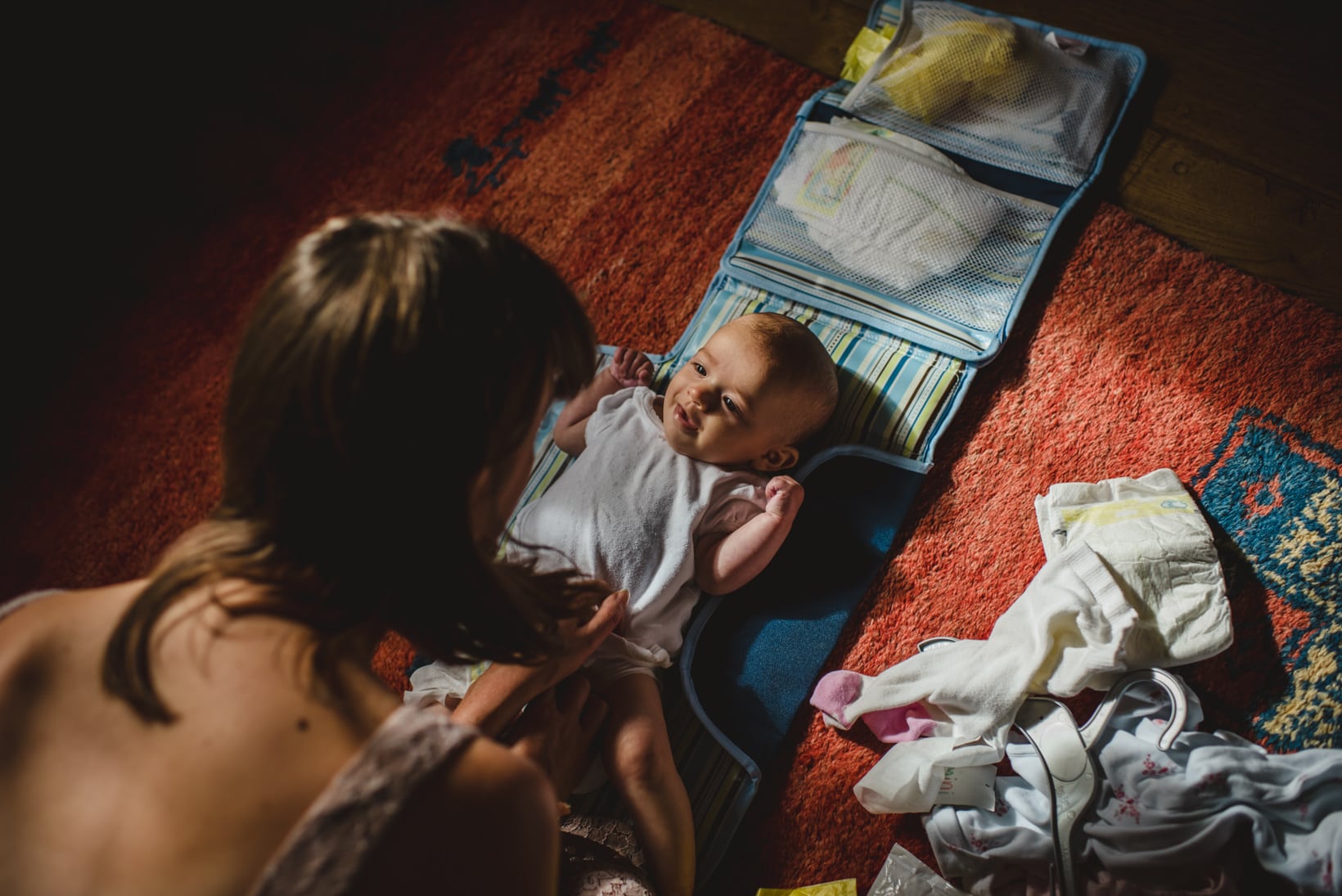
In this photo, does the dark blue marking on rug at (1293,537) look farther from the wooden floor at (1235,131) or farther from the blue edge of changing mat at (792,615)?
the blue edge of changing mat at (792,615)

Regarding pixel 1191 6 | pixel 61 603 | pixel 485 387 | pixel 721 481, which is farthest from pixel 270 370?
pixel 1191 6

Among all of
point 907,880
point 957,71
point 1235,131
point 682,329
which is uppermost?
point 957,71

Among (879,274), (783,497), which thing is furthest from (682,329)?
(783,497)

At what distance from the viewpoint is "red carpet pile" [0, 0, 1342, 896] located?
1231 mm

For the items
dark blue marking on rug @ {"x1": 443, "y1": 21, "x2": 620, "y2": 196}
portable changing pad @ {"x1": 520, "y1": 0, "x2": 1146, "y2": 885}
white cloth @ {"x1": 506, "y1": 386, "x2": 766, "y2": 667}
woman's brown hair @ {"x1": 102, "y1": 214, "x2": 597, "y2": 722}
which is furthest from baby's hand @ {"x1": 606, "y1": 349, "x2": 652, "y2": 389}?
woman's brown hair @ {"x1": 102, "y1": 214, "x2": 597, "y2": 722}

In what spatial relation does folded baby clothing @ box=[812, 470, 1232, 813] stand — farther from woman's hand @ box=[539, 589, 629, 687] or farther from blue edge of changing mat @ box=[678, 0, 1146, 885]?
woman's hand @ box=[539, 589, 629, 687]

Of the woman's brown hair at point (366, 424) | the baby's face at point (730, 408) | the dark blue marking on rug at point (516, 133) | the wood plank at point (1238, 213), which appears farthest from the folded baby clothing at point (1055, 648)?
the dark blue marking on rug at point (516, 133)

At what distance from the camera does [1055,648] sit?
1.18 metres

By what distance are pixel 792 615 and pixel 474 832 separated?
0.73m

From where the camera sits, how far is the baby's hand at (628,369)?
1.52m

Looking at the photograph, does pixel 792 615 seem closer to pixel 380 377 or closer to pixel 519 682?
pixel 519 682

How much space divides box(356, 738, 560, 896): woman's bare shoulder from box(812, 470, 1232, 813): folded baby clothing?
600mm

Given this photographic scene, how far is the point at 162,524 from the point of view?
1613 mm

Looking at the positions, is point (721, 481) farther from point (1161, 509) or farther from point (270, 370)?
point (270, 370)
